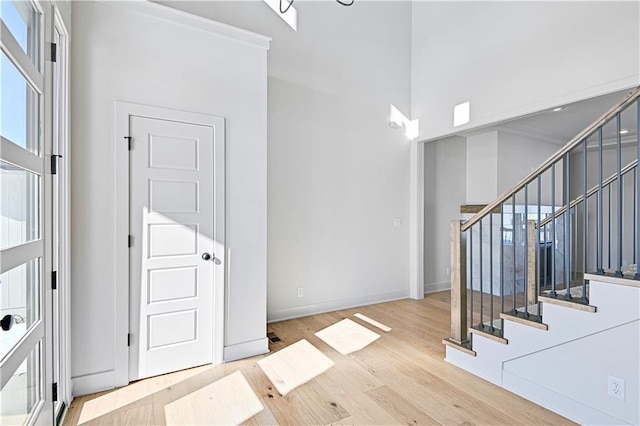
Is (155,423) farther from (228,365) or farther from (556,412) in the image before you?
(556,412)

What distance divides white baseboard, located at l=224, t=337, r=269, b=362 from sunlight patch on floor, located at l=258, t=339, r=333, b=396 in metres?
0.11

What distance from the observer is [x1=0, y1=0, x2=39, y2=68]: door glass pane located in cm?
133

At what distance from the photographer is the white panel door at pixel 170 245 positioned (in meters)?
2.61

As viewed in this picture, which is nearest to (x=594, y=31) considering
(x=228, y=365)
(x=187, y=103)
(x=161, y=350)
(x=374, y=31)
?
(x=374, y=31)

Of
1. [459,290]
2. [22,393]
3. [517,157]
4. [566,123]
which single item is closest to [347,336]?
[459,290]

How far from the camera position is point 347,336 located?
3570mm

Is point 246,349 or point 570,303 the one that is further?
point 246,349

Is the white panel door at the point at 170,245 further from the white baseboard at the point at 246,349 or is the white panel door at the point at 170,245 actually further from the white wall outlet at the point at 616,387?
the white wall outlet at the point at 616,387

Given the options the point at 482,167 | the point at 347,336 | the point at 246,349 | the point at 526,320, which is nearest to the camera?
the point at 526,320

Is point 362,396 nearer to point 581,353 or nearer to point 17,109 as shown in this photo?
point 581,353

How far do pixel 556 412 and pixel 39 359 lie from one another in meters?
3.09

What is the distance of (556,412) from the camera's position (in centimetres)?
221

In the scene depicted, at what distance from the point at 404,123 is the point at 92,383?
4666mm

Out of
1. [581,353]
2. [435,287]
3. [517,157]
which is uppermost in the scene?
[517,157]
